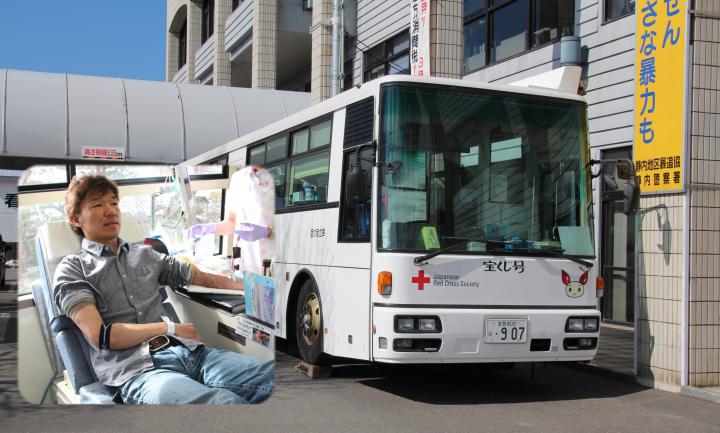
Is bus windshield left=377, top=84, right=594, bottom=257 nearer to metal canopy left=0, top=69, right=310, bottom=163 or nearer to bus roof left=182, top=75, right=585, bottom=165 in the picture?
bus roof left=182, top=75, right=585, bottom=165

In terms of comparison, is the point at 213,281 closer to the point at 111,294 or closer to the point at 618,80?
the point at 111,294

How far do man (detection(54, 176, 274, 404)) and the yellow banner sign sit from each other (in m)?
6.80

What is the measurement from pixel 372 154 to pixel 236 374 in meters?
4.74

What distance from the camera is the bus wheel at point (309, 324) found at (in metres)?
8.57

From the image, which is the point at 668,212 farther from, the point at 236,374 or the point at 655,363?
the point at 236,374

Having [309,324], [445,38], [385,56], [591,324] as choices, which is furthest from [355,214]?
[385,56]

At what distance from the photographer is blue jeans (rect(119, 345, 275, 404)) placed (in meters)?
2.84

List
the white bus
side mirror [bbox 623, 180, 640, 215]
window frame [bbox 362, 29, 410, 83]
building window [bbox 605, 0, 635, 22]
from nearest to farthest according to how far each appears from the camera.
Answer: the white bus < side mirror [bbox 623, 180, 640, 215] < building window [bbox 605, 0, 635, 22] < window frame [bbox 362, 29, 410, 83]

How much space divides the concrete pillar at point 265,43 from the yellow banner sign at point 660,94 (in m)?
16.6

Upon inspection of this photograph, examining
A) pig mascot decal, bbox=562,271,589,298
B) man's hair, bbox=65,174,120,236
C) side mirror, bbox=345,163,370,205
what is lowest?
pig mascot decal, bbox=562,271,589,298

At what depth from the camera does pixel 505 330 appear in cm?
751

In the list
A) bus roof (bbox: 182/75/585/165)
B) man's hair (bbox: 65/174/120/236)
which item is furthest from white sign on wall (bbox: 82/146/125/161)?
bus roof (bbox: 182/75/585/165)

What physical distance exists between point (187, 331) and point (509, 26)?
14.1 metres

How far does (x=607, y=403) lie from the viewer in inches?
313
